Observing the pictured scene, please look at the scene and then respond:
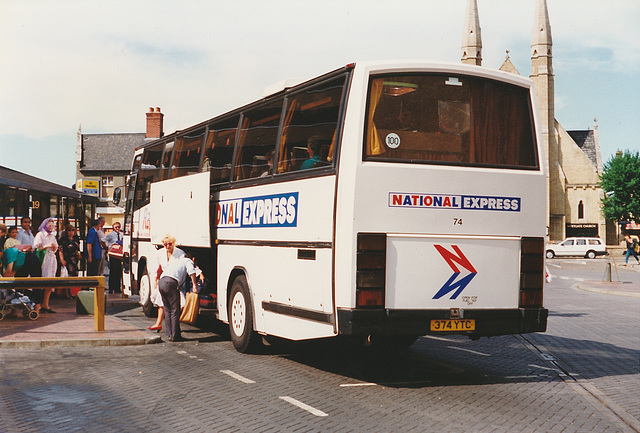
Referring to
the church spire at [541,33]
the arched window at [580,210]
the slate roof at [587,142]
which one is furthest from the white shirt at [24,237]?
the slate roof at [587,142]

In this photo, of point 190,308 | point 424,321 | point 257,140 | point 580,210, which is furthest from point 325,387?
point 580,210

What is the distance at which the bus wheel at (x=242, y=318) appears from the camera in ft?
33.3

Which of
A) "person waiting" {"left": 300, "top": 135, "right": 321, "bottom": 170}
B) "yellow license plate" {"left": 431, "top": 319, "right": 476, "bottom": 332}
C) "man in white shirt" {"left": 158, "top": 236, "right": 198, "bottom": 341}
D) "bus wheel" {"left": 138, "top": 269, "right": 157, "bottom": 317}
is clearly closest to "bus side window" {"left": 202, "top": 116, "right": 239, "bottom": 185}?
"man in white shirt" {"left": 158, "top": 236, "right": 198, "bottom": 341}

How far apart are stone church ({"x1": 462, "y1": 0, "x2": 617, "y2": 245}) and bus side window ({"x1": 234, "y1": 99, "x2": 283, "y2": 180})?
70.4 meters

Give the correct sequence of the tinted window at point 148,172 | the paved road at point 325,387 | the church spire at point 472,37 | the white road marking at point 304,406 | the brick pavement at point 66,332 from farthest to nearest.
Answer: the church spire at point 472,37, the tinted window at point 148,172, the brick pavement at point 66,332, the white road marking at point 304,406, the paved road at point 325,387

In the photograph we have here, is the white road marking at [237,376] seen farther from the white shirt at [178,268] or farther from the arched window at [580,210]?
the arched window at [580,210]

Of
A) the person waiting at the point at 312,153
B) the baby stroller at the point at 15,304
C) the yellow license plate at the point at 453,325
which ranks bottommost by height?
the baby stroller at the point at 15,304

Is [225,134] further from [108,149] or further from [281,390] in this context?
[108,149]

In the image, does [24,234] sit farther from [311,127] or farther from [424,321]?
[424,321]

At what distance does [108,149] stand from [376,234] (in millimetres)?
73135

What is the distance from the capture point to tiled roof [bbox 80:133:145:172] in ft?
247

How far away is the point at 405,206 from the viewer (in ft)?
26.1

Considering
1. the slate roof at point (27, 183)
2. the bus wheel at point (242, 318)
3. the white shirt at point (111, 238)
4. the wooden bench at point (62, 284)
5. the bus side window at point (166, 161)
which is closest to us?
the bus wheel at point (242, 318)

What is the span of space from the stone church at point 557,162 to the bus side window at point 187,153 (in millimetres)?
68263
